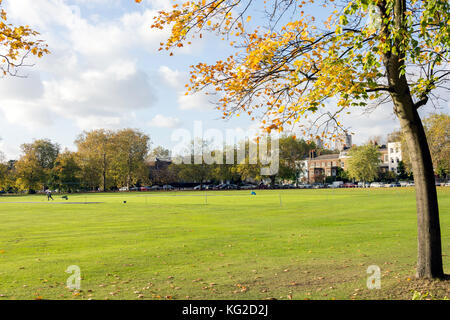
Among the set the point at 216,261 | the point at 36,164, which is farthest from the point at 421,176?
the point at 36,164

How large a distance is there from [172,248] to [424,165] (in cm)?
910

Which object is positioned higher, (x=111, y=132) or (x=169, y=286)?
(x=111, y=132)

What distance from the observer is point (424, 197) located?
7.84m

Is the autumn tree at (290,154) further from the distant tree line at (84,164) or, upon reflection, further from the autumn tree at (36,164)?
the autumn tree at (36,164)

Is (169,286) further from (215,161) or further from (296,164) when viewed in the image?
(296,164)

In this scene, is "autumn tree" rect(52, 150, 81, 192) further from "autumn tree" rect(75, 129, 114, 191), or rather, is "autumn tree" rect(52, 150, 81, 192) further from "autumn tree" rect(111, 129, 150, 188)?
"autumn tree" rect(111, 129, 150, 188)

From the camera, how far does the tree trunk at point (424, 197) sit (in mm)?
7824

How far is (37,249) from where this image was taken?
13.6m

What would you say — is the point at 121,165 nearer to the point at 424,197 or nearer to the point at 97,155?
the point at 97,155

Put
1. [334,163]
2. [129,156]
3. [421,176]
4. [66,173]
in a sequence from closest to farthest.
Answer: [421,176] → [66,173] → [129,156] → [334,163]

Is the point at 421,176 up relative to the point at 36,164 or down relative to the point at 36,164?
down

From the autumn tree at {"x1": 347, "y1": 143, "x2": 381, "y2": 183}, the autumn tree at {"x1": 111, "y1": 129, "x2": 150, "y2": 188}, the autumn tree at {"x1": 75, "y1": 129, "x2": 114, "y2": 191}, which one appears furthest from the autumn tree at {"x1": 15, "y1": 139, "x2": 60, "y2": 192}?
the autumn tree at {"x1": 347, "y1": 143, "x2": 381, "y2": 183}
